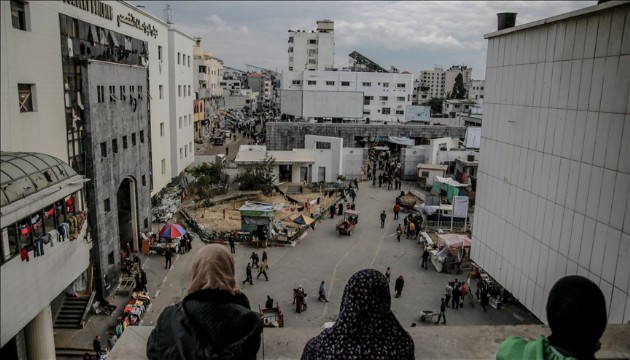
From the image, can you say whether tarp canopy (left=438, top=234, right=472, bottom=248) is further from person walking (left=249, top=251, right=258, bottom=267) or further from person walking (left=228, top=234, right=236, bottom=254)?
person walking (left=228, top=234, right=236, bottom=254)

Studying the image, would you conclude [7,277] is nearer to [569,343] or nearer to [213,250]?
[213,250]

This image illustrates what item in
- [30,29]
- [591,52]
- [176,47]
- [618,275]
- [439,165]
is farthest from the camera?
[439,165]

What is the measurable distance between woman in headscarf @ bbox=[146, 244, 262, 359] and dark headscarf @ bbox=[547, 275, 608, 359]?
1.67 metres

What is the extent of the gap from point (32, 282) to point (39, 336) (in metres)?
1.28

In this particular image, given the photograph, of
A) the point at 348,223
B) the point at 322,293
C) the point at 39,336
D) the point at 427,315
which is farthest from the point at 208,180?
the point at 39,336

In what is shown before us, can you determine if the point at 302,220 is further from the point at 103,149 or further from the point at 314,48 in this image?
the point at 314,48

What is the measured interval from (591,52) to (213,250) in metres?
6.94

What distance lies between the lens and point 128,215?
63.0 feet

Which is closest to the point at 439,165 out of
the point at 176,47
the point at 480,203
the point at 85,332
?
the point at 176,47

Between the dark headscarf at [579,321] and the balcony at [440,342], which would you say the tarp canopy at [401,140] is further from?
the dark headscarf at [579,321]

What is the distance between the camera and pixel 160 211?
2380 centimetres

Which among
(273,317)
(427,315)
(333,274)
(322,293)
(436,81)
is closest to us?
(273,317)

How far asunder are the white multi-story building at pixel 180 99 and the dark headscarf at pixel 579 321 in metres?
28.3

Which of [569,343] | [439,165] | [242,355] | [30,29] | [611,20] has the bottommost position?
[439,165]
